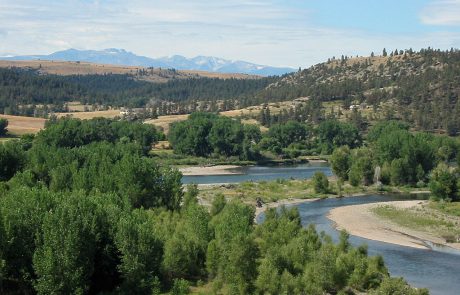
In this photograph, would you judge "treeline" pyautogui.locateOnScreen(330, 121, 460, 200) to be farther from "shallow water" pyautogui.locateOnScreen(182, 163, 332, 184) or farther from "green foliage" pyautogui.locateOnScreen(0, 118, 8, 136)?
"green foliage" pyautogui.locateOnScreen(0, 118, 8, 136)

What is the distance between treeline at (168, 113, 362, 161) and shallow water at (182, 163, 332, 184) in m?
12.8

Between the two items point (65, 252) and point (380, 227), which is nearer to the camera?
point (65, 252)

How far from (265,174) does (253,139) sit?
3820cm

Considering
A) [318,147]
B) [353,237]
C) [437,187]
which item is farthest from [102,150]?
[318,147]

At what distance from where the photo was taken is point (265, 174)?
137125 mm

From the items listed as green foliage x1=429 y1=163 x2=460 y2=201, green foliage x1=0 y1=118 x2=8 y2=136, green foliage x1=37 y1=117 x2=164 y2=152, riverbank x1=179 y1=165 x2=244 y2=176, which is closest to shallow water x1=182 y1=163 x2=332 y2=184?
riverbank x1=179 y1=165 x2=244 y2=176

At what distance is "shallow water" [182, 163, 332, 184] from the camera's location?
128 meters

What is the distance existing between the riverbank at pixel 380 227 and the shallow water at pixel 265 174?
35.6 m

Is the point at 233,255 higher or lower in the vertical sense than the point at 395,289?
higher

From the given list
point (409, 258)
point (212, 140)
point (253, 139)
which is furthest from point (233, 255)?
point (253, 139)

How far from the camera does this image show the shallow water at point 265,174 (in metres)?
128

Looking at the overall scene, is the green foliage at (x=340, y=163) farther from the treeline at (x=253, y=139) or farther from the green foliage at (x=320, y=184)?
the treeline at (x=253, y=139)

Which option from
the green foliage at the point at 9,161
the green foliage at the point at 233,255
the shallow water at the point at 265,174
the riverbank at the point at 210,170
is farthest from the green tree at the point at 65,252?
the riverbank at the point at 210,170

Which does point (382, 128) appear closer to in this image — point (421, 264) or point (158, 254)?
point (421, 264)
